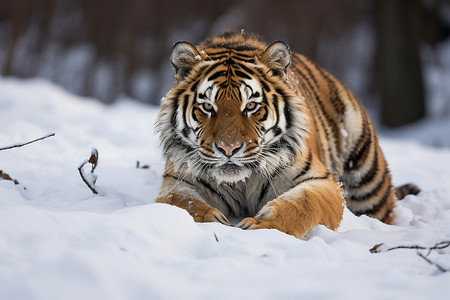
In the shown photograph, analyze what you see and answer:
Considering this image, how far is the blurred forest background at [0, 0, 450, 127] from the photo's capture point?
13.1 metres

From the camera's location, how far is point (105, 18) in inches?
548

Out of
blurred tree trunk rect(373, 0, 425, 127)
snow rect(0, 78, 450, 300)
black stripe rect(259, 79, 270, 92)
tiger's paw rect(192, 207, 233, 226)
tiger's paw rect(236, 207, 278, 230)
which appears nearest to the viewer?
snow rect(0, 78, 450, 300)

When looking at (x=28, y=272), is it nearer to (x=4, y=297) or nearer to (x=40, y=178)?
(x=4, y=297)

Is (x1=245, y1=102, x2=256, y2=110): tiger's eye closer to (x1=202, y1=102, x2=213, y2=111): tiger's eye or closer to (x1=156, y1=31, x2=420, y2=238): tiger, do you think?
(x1=156, y1=31, x2=420, y2=238): tiger

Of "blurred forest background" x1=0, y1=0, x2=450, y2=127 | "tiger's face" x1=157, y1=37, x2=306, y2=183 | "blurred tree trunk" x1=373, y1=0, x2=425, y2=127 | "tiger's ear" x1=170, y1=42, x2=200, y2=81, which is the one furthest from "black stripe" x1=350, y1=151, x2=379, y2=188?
"blurred forest background" x1=0, y1=0, x2=450, y2=127

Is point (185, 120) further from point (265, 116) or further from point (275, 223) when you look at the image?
point (275, 223)

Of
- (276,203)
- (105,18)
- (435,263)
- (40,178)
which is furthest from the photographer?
(105,18)

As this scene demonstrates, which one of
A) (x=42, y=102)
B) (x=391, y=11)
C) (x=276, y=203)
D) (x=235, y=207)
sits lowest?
(x=42, y=102)

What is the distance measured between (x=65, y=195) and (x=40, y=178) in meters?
0.47

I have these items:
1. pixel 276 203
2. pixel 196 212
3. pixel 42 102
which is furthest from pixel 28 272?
pixel 42 102

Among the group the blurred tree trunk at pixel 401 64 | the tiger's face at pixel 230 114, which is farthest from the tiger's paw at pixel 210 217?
the blurred tree trunk at pixel 401 64

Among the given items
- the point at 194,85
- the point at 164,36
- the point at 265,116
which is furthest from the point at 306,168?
the point at 164,36

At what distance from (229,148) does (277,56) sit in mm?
682

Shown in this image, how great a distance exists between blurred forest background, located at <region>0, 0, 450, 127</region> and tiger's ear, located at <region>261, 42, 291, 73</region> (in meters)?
8.77
